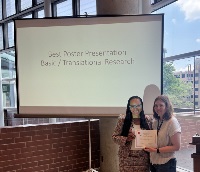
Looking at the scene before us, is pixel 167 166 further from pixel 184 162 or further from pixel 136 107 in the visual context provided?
pixel 184 162

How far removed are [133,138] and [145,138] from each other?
99 millimetres

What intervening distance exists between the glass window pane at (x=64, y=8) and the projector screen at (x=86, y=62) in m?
2.43

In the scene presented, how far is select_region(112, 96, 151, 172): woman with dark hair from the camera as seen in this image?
220cm

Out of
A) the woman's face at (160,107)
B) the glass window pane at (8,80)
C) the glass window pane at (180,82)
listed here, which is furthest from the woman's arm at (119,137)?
the glass window pane at (8,80)

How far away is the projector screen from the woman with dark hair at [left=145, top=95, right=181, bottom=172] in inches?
31.0

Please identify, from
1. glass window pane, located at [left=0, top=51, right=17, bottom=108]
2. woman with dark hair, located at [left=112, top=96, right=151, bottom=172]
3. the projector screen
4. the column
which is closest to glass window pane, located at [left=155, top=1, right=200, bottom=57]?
the column

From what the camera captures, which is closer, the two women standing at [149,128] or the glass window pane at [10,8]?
the two women standing at [149,128]

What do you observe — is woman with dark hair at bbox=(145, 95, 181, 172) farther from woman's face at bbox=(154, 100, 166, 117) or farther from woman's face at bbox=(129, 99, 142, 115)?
woman's face at bbox=(129, 99, 142, 115)

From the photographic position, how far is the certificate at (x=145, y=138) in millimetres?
2148

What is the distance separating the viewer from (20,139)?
11.4ft

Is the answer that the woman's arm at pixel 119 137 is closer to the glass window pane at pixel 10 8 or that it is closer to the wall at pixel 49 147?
the wall at pixel 49 147

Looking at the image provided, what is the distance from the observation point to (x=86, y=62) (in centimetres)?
307

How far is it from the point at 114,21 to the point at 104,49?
34 centimetres

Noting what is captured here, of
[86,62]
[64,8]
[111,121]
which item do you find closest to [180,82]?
[111,121]
